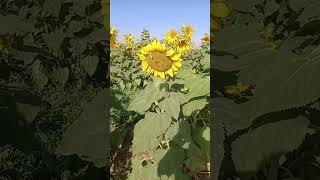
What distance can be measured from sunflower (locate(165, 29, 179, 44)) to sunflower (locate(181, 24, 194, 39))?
0.44 ft

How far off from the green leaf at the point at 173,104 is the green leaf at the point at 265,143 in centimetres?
84

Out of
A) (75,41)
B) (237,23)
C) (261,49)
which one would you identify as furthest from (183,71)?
(261,49)

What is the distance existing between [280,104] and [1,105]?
589 millimetres

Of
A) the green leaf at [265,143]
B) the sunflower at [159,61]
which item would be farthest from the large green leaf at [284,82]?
the sunflower at [159,61]

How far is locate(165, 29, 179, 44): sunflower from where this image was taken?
2346 millimetres

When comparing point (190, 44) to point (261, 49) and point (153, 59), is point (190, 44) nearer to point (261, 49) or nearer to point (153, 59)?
point (153, 59)

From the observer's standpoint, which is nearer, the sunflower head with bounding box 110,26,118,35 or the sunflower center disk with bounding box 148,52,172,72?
the sunflower center disk with bounding box 148,52,172,72

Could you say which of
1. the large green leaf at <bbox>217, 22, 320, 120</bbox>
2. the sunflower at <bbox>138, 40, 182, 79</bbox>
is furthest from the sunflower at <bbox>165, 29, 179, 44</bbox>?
the large green leaf at <bbox>217, 22, 320, 120</bbox>

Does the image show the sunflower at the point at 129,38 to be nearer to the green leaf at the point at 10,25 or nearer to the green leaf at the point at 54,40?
the green leaf at the point at 54,40

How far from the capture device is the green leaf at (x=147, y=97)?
179cm

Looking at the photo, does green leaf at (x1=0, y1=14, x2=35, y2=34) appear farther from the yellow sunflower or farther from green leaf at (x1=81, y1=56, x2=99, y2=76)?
the yellow sunflower

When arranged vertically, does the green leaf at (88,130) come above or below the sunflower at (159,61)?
below

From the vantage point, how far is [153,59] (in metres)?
1.97

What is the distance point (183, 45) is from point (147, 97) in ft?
2.21
